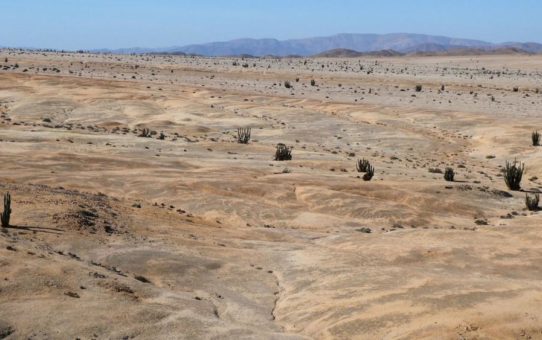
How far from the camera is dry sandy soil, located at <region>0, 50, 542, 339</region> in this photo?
1093 centimetres

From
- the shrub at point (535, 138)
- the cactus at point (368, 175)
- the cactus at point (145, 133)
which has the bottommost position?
the cactus at point (145, 133)

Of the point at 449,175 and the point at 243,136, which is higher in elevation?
the point at 449,175

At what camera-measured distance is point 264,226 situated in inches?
773

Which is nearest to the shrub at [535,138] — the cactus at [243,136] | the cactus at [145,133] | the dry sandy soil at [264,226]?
the dry sandy soil at [264,226]

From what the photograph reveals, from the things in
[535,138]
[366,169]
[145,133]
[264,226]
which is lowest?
[264,226]

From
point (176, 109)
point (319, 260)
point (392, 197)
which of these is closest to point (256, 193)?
point (392, 197)

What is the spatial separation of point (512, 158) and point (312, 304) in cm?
2483

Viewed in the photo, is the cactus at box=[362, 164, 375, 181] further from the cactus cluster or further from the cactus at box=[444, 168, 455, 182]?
the cactus at box=[444, 168, 455, 182]

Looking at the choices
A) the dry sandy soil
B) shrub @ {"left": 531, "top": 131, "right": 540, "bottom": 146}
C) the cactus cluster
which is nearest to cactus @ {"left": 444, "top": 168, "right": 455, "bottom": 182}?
the dry sandy soil

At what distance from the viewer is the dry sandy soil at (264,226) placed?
10930 millimetres

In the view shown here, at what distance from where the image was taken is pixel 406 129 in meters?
42.0

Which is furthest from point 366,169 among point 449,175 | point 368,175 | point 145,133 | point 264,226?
point 145,133

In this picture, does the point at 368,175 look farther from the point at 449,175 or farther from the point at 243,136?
the point at 243,136

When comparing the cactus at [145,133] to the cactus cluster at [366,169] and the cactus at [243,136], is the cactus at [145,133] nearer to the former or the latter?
the cactus at [243,136]
